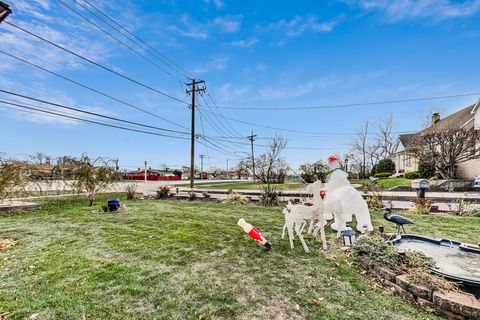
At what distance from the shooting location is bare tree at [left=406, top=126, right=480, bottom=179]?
16.1 meters

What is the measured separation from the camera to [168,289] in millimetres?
3166

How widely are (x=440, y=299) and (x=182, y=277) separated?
3.12 meters

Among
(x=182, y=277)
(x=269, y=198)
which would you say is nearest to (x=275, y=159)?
(x=269, y=198)

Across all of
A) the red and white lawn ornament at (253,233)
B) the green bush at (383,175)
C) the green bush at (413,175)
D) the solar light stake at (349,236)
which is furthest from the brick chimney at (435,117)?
the red and white lawn ornament at (253,233)

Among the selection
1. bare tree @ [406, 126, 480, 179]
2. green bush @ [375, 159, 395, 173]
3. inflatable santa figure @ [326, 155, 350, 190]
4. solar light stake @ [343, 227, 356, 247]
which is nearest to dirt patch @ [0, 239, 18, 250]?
inflatable santa figure @ [326, 155, 350, 190]

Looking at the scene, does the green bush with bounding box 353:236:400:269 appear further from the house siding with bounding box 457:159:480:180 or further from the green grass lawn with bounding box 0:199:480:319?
the house siding with bounding box 457:159:480:180

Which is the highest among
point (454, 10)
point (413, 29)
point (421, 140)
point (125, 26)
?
point (125, 26)

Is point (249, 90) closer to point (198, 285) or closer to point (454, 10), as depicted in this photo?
point (454, 10)

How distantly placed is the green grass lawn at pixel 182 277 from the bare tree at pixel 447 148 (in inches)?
540

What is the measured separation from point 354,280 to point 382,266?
46cm

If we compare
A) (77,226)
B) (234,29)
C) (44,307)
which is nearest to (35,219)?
(77,226)

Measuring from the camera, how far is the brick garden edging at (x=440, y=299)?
2441 mm

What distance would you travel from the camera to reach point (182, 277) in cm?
350

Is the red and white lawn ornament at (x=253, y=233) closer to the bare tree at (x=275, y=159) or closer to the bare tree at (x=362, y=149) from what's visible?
the bare tree at (x=275, y=159)
